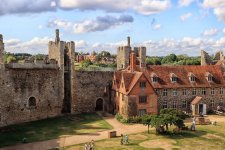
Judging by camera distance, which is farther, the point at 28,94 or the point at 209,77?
the point at 209,77

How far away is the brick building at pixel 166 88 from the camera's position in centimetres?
5116

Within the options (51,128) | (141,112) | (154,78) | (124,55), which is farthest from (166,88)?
(51,128)

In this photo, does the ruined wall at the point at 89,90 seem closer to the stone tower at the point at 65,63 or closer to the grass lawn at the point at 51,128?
the stone tower at the point at 65,63

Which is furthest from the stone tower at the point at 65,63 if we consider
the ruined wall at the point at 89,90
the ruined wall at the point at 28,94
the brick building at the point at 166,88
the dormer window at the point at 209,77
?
the dormer window at the point at 209,77

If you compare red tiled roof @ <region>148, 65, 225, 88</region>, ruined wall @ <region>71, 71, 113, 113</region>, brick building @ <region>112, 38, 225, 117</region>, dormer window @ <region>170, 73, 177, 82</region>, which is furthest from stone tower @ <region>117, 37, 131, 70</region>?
dormer window @ <region>170, 73, 177, 82</region>

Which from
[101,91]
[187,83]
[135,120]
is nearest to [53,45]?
[101,91]

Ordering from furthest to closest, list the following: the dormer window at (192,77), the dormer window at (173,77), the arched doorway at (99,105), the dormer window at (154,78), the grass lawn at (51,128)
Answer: the arched doorway at (99,105)
the dormer window at (192,77)
the dormer window at (173,77)
the dormer window at (154,78)
the grass lawn at (51,128)

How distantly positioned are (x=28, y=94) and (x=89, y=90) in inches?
444

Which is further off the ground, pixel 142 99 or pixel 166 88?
pixel 166 88

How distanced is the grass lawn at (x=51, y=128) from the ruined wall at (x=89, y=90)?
3.91 meters

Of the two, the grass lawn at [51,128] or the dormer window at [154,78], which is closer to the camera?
the grass lawn at [51,128]

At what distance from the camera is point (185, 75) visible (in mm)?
58750

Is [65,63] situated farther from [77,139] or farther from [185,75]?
[185,75]

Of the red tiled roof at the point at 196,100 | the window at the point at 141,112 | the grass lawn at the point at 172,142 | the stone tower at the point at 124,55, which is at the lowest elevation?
the grass lawn at the point at 172,142
